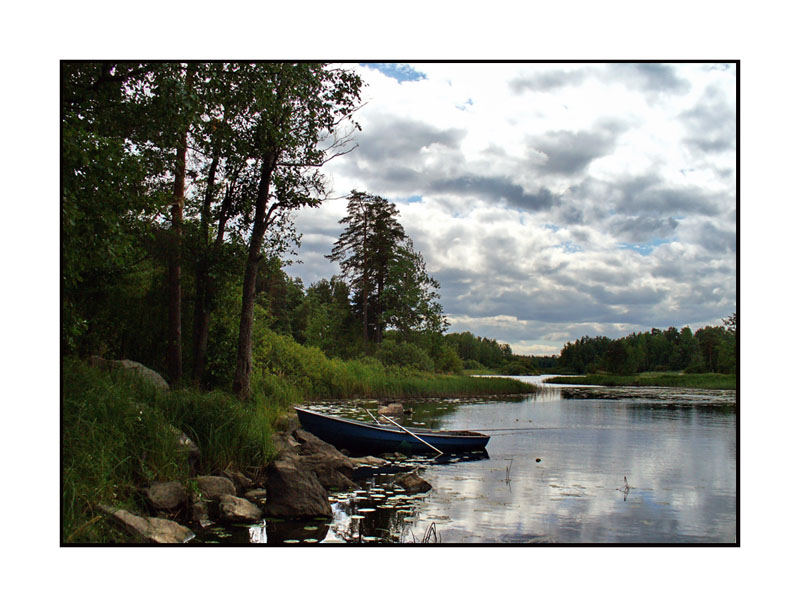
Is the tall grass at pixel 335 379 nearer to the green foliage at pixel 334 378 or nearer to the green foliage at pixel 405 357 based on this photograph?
the green foliage at pixel 334 378

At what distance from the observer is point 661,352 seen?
13.8 m

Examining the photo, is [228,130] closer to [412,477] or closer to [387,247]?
[412,477]

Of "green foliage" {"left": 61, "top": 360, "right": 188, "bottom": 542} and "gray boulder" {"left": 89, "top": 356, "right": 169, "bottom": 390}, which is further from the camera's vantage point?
"gray boulder" {"left": 89, "top": 356, "right": 169, "bottom": 390}

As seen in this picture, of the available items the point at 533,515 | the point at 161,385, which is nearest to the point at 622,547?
the point at 533,515

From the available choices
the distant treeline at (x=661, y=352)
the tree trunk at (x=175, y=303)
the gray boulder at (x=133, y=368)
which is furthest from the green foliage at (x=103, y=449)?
the distant treeline at (x=661, y=352)

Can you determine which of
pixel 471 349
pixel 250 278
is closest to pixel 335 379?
pixel 250 278

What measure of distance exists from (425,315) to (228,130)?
24318 mm

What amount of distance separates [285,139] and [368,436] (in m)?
5.65

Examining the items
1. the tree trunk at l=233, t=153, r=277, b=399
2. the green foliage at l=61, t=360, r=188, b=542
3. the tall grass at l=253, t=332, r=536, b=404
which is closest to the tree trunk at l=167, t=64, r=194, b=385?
the tree trunk at l=233, t=153, r=277, b=399

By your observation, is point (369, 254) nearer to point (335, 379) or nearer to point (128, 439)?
point (335, 379)

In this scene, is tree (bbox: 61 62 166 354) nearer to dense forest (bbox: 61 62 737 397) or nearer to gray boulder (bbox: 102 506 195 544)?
dense forest (bbox: 61 62 737 397)

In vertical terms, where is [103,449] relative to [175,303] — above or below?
below

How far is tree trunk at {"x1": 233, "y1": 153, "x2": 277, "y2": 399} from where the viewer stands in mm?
11633

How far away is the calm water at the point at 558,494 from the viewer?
6.38 meters
